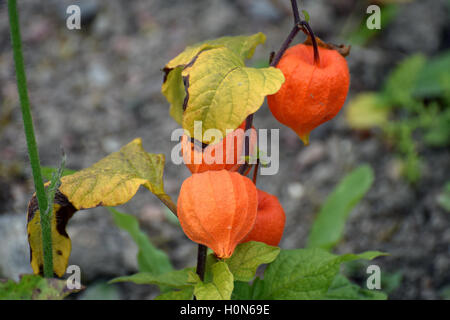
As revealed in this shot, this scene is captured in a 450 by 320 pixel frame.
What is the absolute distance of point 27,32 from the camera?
105 inches

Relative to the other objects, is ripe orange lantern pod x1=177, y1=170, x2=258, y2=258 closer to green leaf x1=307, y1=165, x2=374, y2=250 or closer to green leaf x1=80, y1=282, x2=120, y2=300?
green leaf x1=307, y1=165, x2=374, y2=250

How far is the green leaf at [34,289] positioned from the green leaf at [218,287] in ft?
0.80

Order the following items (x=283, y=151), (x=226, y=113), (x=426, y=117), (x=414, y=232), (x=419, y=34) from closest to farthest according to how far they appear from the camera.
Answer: (x=226, y=113)
(x=414, y=232)
(x=426, y=117)
(x=283, y=151)
(x=419, y=34)

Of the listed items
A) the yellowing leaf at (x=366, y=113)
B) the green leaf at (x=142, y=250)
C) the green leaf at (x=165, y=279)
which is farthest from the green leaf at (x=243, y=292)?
the yellowing leaf at (x=366, y=113)

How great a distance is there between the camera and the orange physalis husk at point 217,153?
2.88 feet

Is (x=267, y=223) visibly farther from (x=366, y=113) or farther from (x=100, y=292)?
(x=366, y=113)

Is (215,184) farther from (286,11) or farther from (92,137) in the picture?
(286,11)

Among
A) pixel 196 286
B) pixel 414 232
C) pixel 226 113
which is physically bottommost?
pixel 414 232

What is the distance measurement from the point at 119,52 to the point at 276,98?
74.2 inches

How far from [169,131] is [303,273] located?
136cm

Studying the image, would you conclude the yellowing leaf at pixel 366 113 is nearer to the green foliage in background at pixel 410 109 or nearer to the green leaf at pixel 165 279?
the green foliage in background at pixel 410 109

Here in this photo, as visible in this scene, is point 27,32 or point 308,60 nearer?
point 308,60

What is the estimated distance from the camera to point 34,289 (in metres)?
0.90

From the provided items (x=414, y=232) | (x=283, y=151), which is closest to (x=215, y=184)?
(x=414, y=232)
